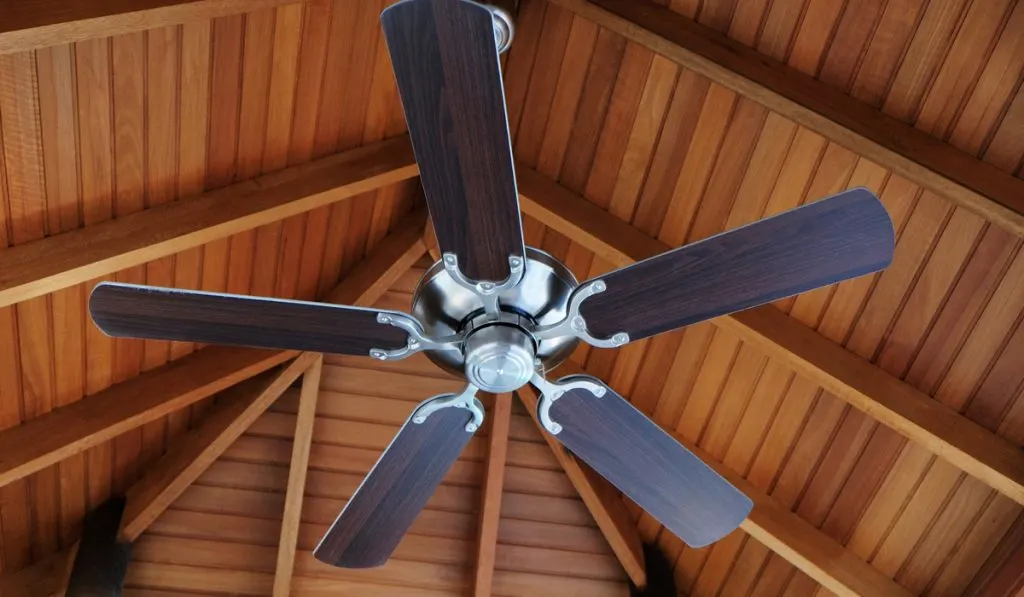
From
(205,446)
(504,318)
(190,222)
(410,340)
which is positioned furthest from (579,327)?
(205,446)

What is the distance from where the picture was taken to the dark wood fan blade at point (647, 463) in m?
2.25

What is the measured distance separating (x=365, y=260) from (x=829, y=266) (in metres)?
2.61

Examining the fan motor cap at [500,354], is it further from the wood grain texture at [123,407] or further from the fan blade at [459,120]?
the wood grain texture at [123,407]

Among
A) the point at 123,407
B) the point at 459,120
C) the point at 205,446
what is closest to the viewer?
the point at 459,120

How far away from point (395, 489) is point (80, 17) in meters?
1.28

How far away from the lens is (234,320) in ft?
6.82

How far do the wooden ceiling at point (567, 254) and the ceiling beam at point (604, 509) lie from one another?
73 millimetres

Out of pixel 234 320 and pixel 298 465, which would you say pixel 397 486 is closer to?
pixel 234 320

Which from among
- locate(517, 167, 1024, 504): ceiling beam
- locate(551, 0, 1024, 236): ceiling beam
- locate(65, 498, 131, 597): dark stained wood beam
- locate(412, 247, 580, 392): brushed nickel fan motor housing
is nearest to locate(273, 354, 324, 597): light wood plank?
locate(65, 498, 131, 597): dark stained wood beam

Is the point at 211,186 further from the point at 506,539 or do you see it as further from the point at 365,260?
the point at 506,539

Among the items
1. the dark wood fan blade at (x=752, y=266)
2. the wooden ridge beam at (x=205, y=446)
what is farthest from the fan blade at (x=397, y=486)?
the wooden ridge beam at (x=205, y=446)

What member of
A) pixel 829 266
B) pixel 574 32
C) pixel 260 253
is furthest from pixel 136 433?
pixel 829 266

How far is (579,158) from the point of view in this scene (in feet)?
12.1

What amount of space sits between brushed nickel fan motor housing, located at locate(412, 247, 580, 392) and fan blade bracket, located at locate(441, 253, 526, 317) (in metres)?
0.03
